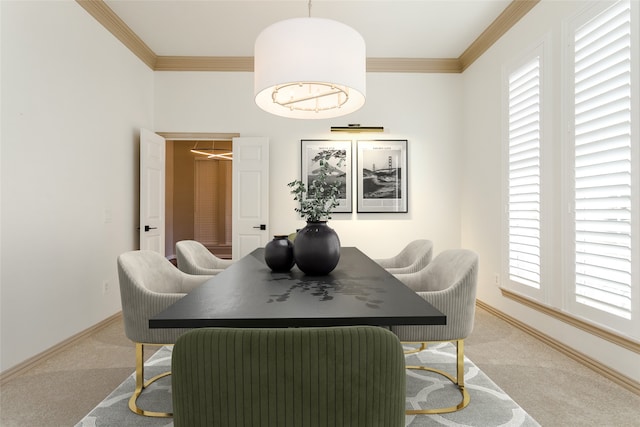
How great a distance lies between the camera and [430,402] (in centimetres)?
210

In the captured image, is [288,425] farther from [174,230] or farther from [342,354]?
[174,230]

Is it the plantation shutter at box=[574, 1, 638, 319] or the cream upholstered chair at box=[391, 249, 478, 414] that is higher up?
the plantation shutter at box=[574, 1, 638, 319]

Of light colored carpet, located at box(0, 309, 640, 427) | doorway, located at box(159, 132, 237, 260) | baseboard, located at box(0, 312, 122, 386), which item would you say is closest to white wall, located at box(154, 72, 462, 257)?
light colored carpet, located at box(0, 309, 640, 427)

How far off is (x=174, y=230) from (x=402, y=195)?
17.8 ft

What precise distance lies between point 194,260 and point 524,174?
9.50 feet

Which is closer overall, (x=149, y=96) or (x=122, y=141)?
(x=122, y=141)

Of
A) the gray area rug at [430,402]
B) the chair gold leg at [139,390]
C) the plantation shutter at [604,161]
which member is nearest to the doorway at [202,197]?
the gray area rug at [430,402]

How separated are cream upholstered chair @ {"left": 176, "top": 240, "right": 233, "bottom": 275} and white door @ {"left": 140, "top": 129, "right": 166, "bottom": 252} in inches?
57.3

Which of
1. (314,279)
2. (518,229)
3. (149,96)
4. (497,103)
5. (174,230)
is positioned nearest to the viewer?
(314,279)

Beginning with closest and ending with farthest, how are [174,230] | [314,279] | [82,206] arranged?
[314,279] → [82,206] → [174,230]

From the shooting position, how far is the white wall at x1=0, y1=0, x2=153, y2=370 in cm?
253

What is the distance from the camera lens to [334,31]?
187 centimetres

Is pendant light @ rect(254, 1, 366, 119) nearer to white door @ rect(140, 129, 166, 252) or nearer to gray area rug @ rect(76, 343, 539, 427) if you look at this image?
gray area rug @ rect(76, 343, 539, 427)

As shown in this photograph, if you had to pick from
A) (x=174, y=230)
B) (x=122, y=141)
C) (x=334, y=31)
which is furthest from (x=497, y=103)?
(x=174, y=230)
